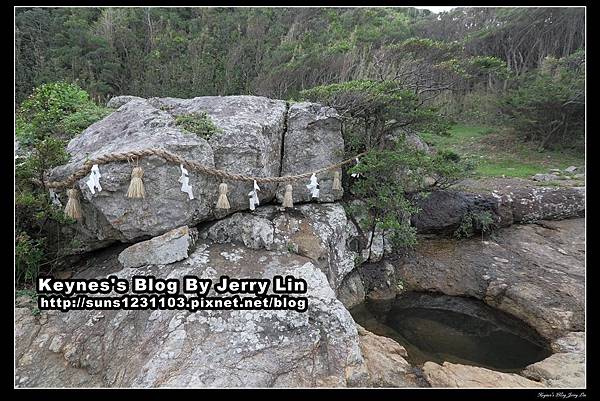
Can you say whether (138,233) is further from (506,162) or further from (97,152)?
(506,162)

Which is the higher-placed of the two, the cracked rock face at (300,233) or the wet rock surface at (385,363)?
the cracked rock face at (300,233)

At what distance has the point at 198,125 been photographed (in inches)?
177

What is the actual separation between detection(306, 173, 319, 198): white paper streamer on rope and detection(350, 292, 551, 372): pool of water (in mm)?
1765

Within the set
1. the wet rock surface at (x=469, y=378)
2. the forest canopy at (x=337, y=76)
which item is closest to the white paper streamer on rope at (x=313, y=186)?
the forest canopy at (x=337, y=76)

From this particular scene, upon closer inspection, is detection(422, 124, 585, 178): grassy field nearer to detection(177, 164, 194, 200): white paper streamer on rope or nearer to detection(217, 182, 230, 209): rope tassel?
detection(217, 182, 230, 209): rope tassel

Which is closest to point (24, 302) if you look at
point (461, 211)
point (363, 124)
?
point (363, 124)

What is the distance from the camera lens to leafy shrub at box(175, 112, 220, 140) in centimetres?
445

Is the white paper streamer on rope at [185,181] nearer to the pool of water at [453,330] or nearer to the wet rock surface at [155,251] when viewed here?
the wet rock surface at [155,251]

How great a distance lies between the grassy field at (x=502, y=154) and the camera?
27.8 ft

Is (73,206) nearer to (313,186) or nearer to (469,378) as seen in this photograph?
(313,186)

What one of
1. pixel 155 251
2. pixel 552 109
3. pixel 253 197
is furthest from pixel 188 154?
pixel 552 109

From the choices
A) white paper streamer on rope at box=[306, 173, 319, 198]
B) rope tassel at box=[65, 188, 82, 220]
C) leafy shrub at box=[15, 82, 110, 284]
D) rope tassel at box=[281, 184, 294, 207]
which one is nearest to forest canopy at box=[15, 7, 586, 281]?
leafy shrub at box=[15, 82, 110, 284]

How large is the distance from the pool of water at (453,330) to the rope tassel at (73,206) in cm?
367

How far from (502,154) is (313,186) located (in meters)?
7.06
